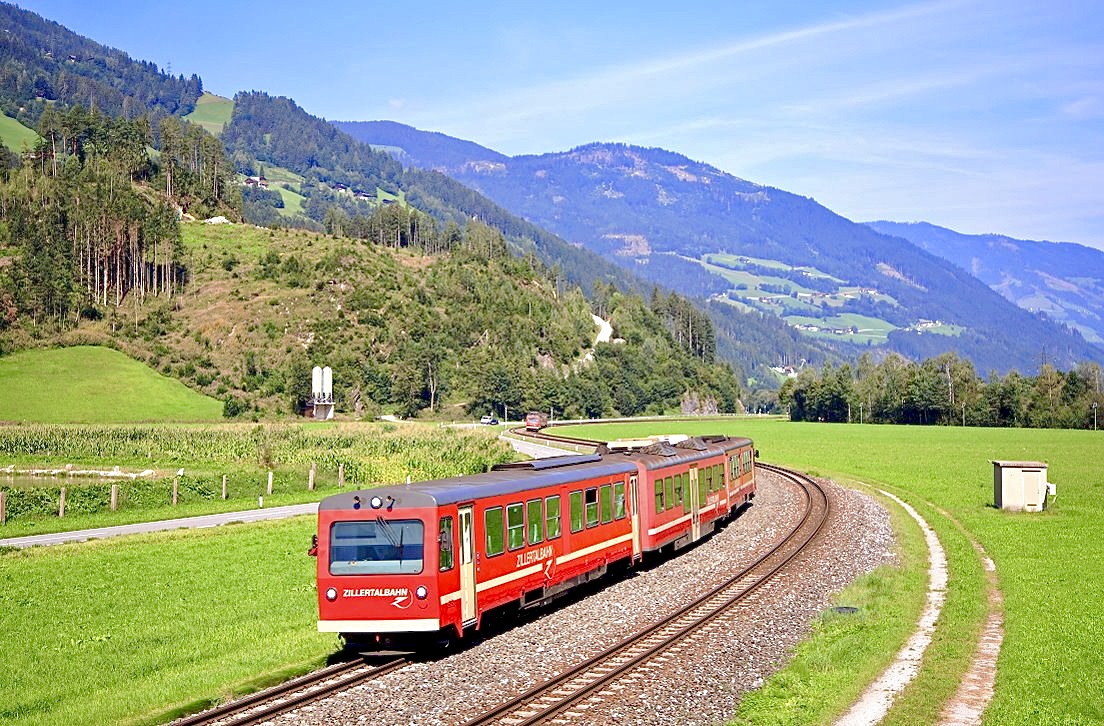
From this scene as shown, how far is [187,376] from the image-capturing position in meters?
132

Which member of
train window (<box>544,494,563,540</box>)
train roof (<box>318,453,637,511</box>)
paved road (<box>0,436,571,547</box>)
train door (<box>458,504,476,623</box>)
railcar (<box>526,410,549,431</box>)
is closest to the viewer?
train roof (<box>318,453,637,511</box>)

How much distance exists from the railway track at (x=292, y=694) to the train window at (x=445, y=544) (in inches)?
78.8

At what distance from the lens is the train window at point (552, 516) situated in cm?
2498

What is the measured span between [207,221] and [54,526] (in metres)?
156

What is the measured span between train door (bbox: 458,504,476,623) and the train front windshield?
114 centimetres

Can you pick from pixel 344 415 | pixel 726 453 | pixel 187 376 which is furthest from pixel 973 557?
pixel 187 376

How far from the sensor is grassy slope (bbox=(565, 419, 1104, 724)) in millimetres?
16828

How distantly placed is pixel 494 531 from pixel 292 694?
5.82 meters

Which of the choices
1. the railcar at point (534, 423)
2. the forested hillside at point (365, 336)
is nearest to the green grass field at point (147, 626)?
the railcar at point (534, 423)

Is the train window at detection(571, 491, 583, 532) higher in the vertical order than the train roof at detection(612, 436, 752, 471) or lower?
lower

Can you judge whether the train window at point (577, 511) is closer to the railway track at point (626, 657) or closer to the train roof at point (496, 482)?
the train roof at point (496, 482)

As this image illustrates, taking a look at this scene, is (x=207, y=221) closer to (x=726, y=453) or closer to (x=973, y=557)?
(x=726, y=453)

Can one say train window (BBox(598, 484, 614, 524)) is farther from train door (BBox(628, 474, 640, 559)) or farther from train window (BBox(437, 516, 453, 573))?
train window (BBox(437, 516, 453, 573))

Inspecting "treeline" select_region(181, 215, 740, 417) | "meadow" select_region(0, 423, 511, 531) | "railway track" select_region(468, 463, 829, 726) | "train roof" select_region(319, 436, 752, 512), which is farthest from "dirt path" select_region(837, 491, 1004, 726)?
"treeline" select_region(181, 215, 740, 417)
